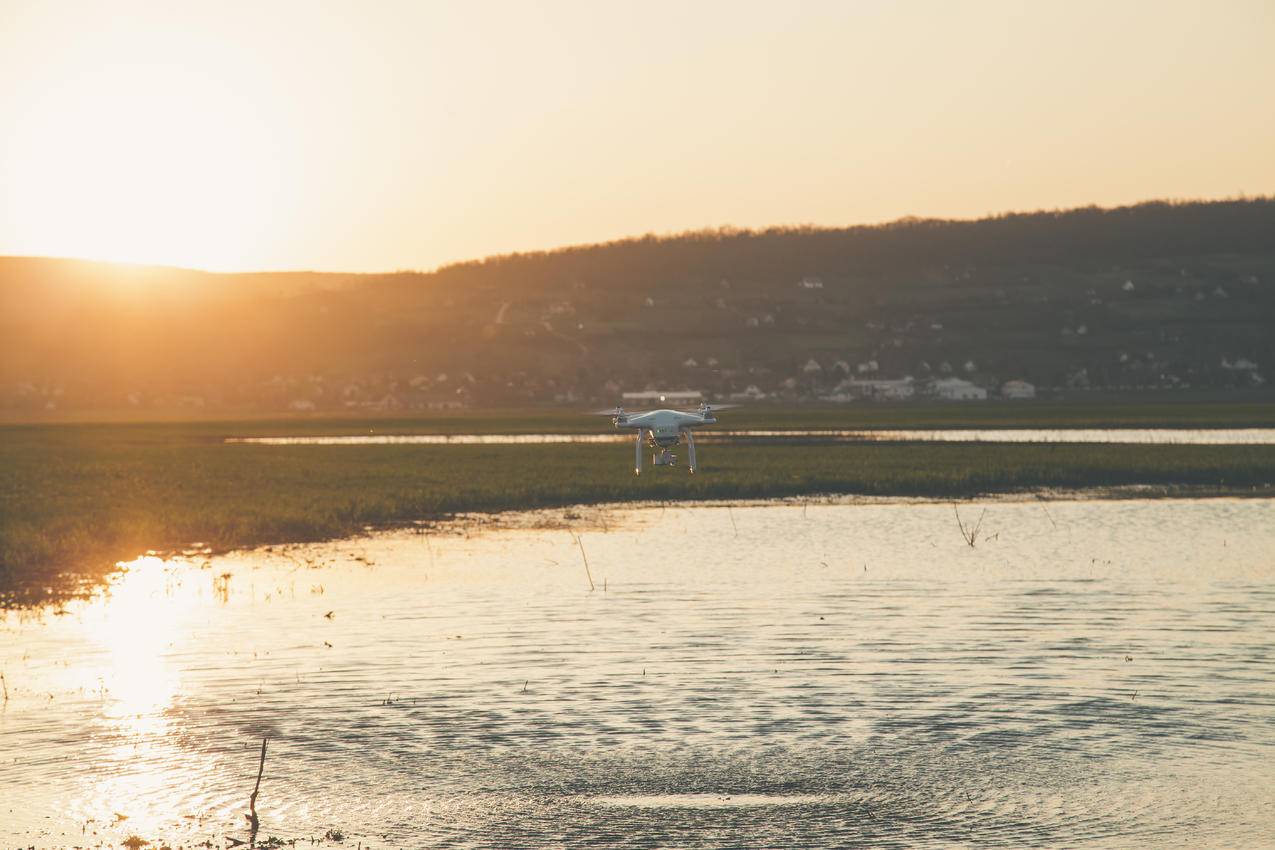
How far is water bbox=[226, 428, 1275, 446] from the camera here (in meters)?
116

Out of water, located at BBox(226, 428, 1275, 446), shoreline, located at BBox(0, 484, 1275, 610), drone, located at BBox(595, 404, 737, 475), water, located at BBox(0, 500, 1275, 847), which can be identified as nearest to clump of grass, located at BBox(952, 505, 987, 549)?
water, located at BBox(0, 500, 1275, 847)

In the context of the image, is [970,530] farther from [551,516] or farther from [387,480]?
[387,480]

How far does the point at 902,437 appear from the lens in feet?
419

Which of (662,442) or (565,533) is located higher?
(662,442)

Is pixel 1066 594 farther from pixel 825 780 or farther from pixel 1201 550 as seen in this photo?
pixel 825 780

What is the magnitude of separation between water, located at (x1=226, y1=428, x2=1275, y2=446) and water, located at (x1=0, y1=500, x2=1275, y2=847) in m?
72.7

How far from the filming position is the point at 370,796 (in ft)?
64.0

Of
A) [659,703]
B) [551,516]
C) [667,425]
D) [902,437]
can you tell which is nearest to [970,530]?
[551,516]

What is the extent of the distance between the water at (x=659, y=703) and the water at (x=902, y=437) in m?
72.7

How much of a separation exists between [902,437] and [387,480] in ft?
206

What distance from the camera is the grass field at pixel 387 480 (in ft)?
172

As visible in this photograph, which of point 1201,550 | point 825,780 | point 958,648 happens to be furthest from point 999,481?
point 825,780

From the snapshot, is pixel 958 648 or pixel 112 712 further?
pixel 958 648

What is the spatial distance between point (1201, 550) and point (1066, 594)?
1141 cm
